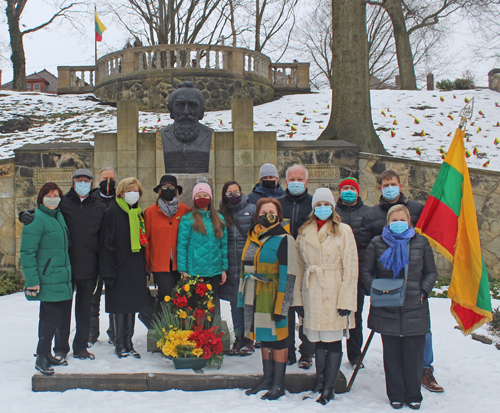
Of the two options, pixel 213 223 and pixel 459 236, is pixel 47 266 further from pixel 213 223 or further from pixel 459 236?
pixel 459 236

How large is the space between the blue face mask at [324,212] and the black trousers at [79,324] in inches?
86.6

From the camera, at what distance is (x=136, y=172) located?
803 cm

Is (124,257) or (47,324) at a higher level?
(124,257)

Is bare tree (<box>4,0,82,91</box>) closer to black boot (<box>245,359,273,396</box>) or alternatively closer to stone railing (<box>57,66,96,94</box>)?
stone railing (<box>57,66,96,94</box>)

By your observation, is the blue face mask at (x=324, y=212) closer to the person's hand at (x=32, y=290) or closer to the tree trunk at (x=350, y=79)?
the person's hand at (x=32, y=290)

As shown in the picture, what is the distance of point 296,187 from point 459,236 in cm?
148

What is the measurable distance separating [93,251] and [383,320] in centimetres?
260

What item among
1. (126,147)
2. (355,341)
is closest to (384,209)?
(355,341)

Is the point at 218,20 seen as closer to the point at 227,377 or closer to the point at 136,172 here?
the point at 136,172

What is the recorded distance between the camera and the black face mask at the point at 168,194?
175 inches

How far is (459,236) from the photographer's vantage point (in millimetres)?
4082

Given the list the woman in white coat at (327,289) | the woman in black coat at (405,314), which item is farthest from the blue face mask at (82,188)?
the woman in black coat at (405,314)

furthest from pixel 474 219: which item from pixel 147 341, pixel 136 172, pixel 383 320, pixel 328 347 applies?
pixel 136 172

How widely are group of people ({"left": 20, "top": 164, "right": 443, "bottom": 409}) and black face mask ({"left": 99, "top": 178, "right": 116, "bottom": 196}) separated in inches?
0.5
